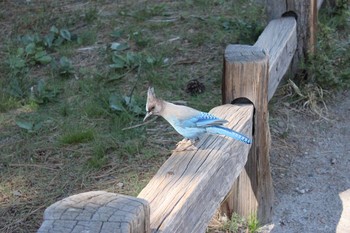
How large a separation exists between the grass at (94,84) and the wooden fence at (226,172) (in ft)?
2.10

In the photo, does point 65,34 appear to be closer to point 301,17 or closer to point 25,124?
point 25,124

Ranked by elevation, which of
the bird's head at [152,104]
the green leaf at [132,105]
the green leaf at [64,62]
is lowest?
the green leaf at [132,105]

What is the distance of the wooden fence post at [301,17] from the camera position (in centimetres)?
499

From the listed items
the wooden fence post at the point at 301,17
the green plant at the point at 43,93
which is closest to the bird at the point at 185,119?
the wooden fence post at the point at 301,17

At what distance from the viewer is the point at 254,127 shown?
375cm

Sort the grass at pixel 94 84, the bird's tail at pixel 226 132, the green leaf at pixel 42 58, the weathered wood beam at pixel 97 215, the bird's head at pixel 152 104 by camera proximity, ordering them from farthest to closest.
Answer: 1. the green leaf at pixel 42 58
2. the grass at pixel 94 84
3. the bird's tail at pixel 226 132
4. the bird's head at pixel 152 104
5. the weathered wood beam at pixel 97 215

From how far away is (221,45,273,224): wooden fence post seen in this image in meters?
3.55

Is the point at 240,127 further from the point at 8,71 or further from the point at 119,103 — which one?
the point at 8,71

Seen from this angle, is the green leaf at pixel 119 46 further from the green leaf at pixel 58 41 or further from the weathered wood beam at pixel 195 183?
the weathered wood beam at pixel 195 183

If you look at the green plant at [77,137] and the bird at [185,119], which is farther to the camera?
the green plant at [77,137]

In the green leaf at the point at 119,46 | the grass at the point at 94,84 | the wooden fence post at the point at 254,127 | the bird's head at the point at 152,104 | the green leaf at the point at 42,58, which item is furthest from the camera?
the green leaf at the point at 119,46

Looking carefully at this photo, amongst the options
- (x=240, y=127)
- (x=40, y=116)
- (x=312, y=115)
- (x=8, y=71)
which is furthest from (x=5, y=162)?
Answer: (x=312, y=115)

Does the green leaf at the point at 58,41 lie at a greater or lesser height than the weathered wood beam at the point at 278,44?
lesser

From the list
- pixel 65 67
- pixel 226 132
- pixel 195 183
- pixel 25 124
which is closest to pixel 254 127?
pixel 226 132
